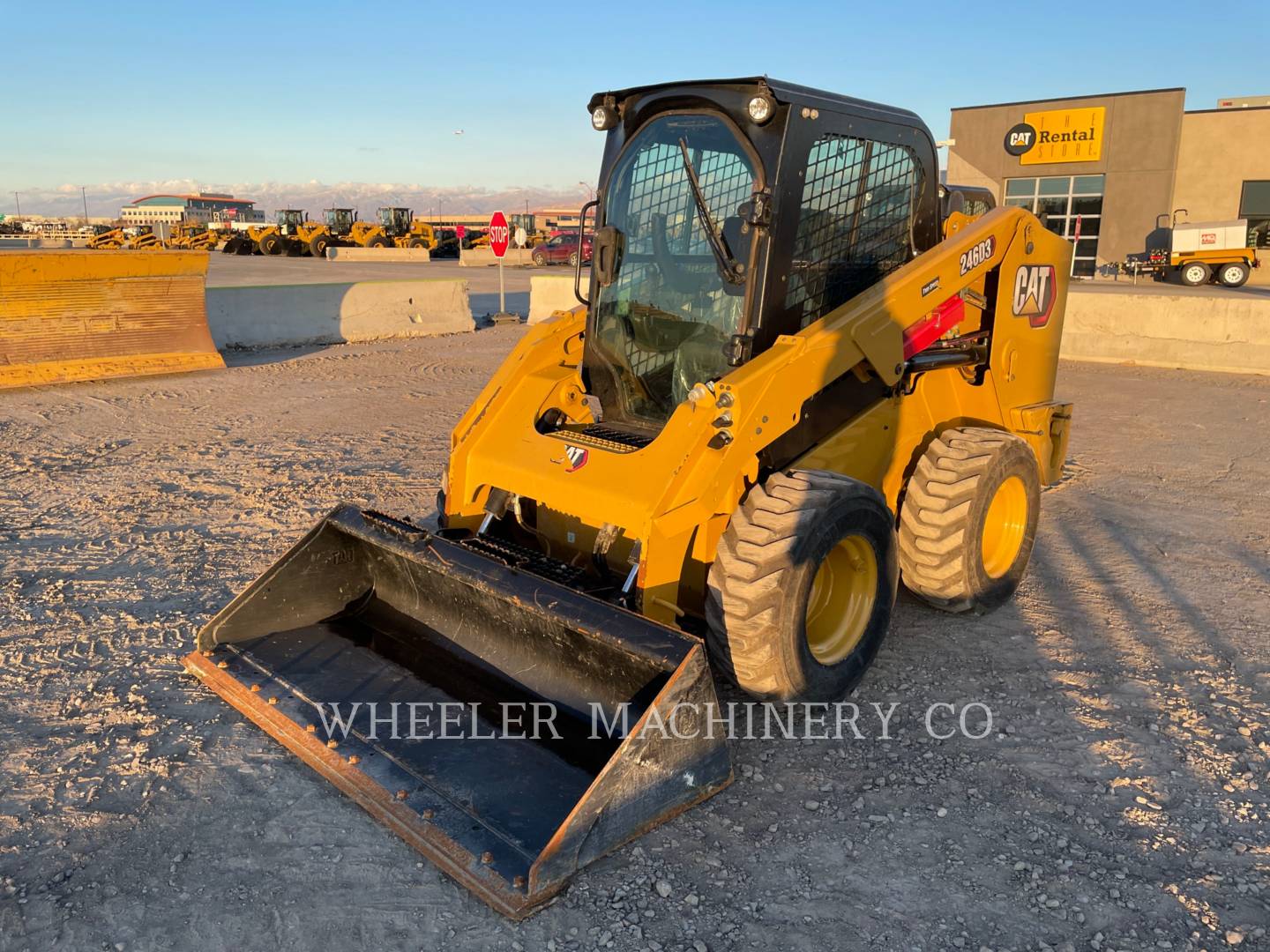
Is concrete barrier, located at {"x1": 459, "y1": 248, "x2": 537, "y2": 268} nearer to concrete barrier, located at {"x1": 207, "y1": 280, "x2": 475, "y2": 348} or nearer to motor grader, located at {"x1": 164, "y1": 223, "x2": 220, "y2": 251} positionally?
motor grader, located at {"x1": 164, "y1": 223, "x2": 220, "y2": 251}

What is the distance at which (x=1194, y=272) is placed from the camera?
82.0 feet

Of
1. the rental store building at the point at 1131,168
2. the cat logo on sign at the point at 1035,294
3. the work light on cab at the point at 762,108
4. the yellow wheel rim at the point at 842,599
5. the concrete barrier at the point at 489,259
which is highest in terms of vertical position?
the rental store building at the point at 1131,168

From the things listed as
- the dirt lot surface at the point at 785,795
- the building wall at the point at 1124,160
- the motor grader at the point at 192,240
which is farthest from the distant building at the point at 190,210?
the dirt lot surface at the point at 785,795

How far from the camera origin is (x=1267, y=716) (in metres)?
3.83

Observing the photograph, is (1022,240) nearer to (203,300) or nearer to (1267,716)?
(1267,716)

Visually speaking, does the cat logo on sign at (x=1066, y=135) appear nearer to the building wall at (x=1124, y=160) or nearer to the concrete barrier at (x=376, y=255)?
the building wall at (x=1124, y=160)

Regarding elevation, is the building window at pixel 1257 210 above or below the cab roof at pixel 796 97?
above

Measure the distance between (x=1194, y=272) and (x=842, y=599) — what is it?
25.7 m

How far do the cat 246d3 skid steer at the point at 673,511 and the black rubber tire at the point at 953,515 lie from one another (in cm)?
1

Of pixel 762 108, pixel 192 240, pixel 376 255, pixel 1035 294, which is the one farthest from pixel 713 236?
pixel 192 240

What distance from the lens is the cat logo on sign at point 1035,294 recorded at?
514 centimetres

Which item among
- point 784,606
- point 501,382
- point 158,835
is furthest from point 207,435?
point 784,606

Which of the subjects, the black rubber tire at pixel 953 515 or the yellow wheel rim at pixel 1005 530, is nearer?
the black rubber tire at pixel 953 515

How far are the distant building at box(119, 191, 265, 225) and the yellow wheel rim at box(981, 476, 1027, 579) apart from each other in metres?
73.6
